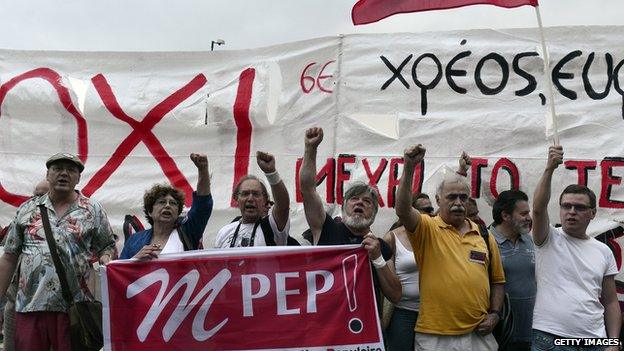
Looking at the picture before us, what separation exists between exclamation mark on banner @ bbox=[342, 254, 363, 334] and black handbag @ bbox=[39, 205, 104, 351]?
136 centimetres

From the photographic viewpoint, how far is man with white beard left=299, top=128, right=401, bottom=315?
3.72 metres

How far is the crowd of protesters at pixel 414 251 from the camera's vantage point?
3756 millimetres

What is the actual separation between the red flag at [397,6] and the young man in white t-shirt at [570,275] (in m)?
1.08

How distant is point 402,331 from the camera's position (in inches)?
158

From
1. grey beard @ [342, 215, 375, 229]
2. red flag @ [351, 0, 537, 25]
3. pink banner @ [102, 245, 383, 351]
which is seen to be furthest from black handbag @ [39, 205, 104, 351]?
red flag @ [351, 0, 537, 25]

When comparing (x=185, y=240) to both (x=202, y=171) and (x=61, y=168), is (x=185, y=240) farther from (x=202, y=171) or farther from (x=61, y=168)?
(x=61, y=168)

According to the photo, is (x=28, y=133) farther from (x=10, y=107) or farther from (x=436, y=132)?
(x=436, y=132)

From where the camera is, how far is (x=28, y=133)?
620 cm

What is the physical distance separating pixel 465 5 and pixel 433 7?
186 millimetres

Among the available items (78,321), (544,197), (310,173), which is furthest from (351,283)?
(78,321)

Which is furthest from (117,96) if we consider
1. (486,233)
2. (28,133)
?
(486,233)

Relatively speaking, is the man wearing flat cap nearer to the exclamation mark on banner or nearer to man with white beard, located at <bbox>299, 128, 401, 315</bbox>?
man with white beard, located at <bbox>299, 128, 401, 315</bbox>

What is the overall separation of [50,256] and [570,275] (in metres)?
2.74

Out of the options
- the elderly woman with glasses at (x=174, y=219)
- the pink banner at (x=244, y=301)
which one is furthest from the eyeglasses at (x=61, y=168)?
the pink banner at (x=244, y=301)
